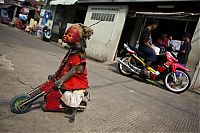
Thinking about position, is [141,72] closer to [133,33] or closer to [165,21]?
[165,21]

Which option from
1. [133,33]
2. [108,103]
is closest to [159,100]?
[108,103]

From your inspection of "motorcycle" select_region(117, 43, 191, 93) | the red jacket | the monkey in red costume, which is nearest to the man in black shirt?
"motorcycle" select_region(117, 43, 191, 93)

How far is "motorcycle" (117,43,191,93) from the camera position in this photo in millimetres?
7332

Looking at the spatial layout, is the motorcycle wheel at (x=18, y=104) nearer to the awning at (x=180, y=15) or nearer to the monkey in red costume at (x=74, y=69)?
the monkey in red costume at (x=74, y=69)

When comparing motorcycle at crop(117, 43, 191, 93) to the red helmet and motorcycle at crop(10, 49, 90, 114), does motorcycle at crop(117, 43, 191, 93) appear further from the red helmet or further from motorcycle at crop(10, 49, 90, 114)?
the red helmet

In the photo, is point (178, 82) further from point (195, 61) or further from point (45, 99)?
point (45, 99)

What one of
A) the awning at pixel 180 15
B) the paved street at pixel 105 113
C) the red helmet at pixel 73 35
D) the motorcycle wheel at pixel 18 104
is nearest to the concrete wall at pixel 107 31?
the awning at pixel 180 15

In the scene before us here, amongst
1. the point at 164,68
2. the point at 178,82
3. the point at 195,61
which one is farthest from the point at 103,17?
the point at 178,82

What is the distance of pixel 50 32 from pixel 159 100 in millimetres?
16266

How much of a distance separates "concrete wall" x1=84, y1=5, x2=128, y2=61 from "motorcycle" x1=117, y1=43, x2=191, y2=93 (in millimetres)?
4403

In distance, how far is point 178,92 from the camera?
732 cm

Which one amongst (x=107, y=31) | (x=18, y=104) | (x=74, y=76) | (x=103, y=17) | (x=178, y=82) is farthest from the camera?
(x=103, y=17)

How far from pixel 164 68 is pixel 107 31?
6345 millimetres

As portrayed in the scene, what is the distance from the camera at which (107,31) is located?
44.1ft
